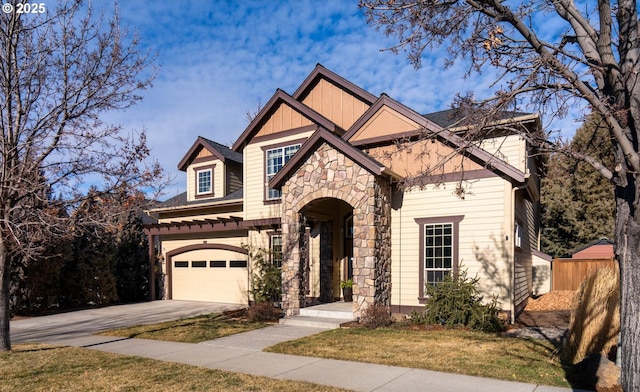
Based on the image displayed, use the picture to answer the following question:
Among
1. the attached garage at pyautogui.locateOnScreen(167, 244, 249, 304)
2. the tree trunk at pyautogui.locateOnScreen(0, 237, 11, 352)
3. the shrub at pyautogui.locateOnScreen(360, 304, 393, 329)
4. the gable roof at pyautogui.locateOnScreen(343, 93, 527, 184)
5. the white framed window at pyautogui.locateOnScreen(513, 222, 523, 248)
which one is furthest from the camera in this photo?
the attached garage at pyautogui.locateOnScreen(167, 244, 249, 304)

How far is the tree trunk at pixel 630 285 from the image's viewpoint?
4.71 meters

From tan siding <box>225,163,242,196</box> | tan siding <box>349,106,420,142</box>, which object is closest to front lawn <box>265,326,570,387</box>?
tan siding <box>349,106,420,142</box>

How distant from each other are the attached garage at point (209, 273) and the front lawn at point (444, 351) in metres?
7.33

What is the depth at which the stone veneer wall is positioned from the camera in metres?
12.1

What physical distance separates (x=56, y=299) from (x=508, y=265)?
16.2m

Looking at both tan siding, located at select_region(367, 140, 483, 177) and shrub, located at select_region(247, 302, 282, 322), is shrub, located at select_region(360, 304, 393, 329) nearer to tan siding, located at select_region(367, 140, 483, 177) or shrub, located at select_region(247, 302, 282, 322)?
shrub, located at select_region(247, 302, 282, 322)

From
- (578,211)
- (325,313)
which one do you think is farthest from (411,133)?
(578,211)

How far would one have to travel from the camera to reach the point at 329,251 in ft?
51.0

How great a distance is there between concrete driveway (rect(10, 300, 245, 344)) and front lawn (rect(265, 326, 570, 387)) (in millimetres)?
6159

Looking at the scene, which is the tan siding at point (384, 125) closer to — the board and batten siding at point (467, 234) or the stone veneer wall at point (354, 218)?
the stone veneer wall at point (354, 218)

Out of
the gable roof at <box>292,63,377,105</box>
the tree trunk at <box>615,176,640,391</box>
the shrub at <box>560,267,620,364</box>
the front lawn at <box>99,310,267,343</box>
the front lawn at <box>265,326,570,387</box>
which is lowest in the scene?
the front lawn at <box>99,310,267,343</box>

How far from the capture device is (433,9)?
638cm

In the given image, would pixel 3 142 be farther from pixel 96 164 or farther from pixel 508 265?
pixel 508 265

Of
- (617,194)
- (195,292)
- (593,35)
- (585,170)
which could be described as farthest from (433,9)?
(585,170)
